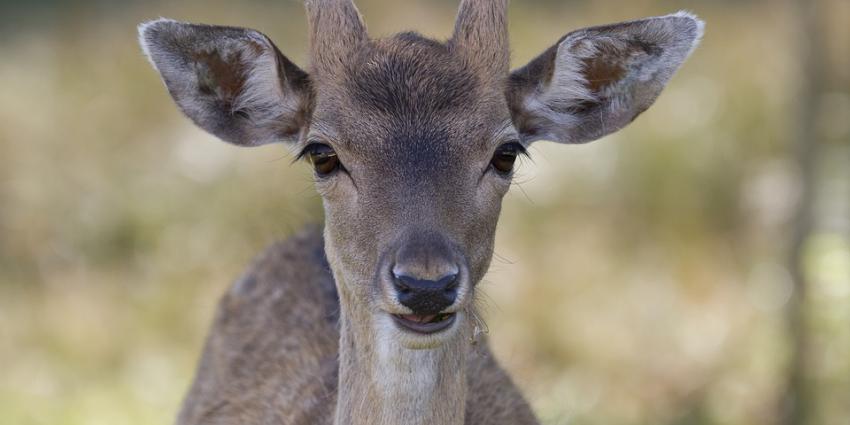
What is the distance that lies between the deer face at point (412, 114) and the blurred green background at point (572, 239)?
304cm

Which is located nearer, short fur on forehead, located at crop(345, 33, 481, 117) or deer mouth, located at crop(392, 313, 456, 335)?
deer mouth, located at crop(392, 313, 456, 335)

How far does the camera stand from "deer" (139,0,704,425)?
4.92 meters

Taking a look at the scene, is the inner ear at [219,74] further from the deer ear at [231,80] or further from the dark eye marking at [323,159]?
the dark eye marking at [323,159]

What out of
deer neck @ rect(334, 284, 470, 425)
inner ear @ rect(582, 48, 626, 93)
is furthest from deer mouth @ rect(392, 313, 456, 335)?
inner ear @ rect(582, 48, 626, 93)

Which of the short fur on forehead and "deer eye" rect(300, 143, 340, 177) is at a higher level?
the short fur on forehead

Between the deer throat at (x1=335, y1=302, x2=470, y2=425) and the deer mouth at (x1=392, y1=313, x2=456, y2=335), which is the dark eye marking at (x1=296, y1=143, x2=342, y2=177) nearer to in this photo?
the deer throat at (x1=335, y1=302, x2=470, y2=425)

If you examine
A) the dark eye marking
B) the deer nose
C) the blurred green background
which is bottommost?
the blurred green background

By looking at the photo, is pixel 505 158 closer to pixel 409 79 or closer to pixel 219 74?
pixel 409 79

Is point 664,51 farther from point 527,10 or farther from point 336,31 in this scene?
point 527,10

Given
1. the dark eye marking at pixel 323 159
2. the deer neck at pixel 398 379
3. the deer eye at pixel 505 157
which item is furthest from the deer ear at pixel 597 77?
the deer neck at pixel 398 379

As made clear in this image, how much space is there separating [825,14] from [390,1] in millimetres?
5824

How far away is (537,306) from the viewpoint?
1114 cm

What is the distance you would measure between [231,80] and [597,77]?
1565 mm

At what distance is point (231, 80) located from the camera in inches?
222
